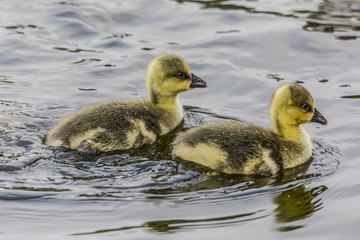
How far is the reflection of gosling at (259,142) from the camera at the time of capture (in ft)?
18.5

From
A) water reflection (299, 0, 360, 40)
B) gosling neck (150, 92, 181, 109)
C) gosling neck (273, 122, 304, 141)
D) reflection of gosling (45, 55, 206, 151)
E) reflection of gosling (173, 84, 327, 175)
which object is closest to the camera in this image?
reflection of gosling (173, 84, 327, 175)

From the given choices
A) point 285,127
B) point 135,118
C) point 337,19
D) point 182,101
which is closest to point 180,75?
point 135,118

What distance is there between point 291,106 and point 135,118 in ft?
4.26

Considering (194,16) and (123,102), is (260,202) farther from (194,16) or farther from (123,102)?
(194,16)

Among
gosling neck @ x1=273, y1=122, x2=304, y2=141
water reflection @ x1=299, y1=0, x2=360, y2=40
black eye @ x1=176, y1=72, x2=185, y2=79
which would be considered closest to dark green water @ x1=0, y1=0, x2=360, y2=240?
water reflection @ x1=299, y1=0, x2=360, y2=40

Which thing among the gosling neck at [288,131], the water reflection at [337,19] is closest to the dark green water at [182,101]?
the water reflection at [337,19]

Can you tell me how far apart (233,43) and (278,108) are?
3.34 metres

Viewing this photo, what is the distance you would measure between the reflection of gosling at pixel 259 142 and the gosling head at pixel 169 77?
890 millimetres

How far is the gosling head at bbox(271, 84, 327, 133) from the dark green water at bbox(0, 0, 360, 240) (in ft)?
1.29

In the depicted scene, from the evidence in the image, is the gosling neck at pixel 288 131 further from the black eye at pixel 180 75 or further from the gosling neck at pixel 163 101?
the gosling neck at pixel 163 101

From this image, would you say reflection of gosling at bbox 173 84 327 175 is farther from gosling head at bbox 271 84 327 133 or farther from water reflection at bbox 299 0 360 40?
water reflection at bbox 299 0 360 40

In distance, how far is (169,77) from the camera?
6680 mm

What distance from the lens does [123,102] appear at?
637cm

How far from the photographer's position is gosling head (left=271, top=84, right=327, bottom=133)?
591cm
